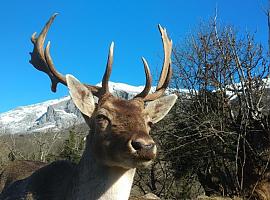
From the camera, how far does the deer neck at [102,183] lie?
610 cm

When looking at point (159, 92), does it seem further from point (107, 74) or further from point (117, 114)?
point (117, 114)

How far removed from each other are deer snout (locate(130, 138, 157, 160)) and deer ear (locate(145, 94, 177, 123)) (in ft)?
6.48

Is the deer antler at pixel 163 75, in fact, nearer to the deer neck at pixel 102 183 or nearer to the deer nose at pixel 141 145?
the deer neck at pixel 102 183

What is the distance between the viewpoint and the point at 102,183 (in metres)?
6.15

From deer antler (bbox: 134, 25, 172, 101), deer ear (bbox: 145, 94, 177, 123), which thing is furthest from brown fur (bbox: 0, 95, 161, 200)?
deer ear (bbox: 145, 94, 177, 123)

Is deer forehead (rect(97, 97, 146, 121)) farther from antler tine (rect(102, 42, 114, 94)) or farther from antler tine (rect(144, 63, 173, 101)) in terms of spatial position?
antler tine (rect(144, 63, 173, 101))

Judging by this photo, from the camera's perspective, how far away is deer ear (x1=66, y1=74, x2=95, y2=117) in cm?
681

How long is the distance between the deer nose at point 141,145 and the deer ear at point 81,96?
1469 millimetres

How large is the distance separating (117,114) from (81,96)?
803 millimetres

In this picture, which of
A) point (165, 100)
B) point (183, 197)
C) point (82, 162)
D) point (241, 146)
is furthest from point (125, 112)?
point (183, 197)

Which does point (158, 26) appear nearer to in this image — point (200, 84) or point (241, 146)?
point (241, 146)

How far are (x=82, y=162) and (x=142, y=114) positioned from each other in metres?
1.08

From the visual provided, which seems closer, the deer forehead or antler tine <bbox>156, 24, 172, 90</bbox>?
the deer forehead

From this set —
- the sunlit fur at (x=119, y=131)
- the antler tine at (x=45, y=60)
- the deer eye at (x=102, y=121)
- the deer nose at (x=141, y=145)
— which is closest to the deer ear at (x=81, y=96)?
the sunlit fur at (x=119, y=131)
